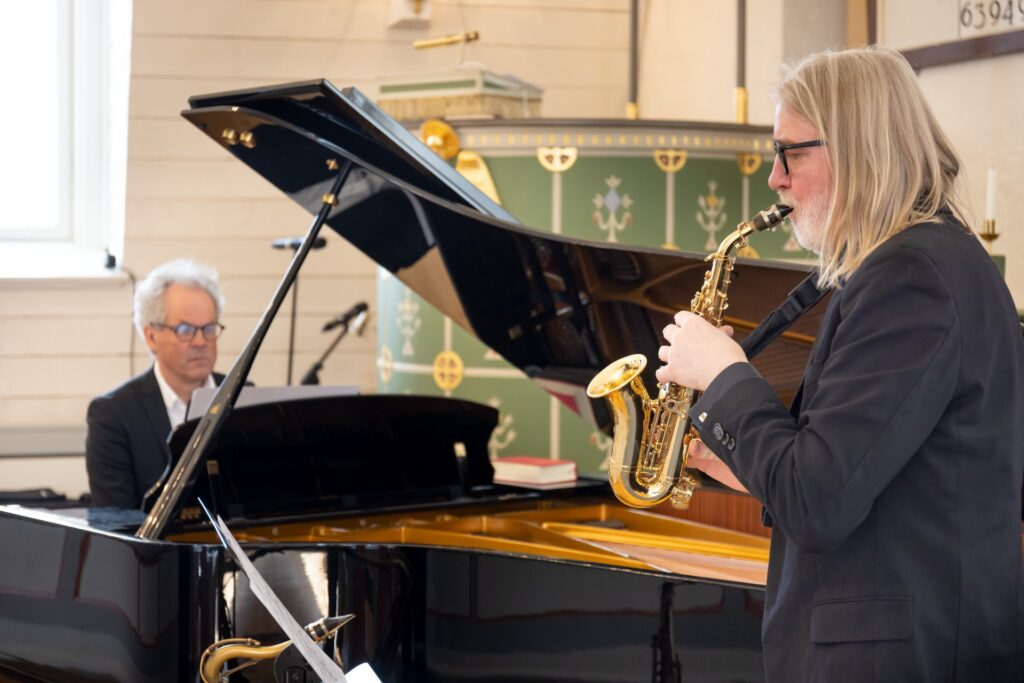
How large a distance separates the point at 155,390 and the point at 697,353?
233 cm

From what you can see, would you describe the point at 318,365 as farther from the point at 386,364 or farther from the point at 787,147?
the point at 787,147

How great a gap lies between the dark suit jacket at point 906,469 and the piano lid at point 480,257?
766mm

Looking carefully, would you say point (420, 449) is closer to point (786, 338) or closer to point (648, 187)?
point (786, 338)

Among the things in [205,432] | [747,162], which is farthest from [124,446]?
[747,162]

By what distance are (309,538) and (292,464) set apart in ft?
0.77

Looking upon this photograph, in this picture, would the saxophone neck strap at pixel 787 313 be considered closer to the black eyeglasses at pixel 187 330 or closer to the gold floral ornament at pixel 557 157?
the black eyeglasses at pixel 187 330

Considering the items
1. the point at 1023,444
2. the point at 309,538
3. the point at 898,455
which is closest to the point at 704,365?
the point at 898,455

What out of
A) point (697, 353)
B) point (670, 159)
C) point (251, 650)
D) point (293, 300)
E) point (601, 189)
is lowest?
point (251, 650)

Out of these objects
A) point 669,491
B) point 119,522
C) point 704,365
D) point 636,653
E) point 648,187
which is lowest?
point 636,653

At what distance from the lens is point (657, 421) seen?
1.80 m

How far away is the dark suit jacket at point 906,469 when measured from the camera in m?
1.38

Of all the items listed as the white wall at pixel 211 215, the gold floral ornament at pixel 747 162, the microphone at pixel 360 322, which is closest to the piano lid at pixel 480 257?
the gold floral ornament at pixel 747 162

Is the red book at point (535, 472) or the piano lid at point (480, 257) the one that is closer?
the piano lid at point (480, 257)

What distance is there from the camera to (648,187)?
522 centimetres
